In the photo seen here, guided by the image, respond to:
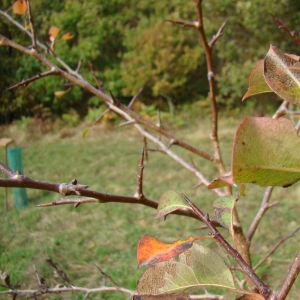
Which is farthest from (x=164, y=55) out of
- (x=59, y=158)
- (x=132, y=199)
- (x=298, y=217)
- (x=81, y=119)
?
(x=132, y=199)

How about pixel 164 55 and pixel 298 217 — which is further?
pixel 164 55

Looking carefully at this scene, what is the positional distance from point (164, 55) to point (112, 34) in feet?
3.31

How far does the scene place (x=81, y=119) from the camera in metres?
5.42

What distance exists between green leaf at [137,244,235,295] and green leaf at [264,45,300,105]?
0.38 ft

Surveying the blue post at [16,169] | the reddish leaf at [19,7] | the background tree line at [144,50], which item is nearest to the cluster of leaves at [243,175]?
the reddish leaf at [19,7]

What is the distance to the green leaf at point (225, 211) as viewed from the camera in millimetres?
262

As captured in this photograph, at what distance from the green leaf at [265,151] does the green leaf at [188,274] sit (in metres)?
0.09

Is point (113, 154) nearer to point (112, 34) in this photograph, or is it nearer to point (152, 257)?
point (112, 34)

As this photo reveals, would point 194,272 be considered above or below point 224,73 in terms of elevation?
above

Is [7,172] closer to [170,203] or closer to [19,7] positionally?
[170,203]

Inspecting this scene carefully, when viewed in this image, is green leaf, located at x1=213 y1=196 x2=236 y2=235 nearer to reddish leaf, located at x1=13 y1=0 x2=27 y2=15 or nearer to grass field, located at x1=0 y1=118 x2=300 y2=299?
reddish leaf, located at x1=13 y1=0 x2=27 y2=15

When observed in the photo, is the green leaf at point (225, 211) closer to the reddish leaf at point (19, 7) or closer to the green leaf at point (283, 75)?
the green leaf at point (283, 75)

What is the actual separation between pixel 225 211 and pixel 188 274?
6 centimetres

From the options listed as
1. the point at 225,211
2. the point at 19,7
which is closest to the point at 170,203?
the point at 225,211
